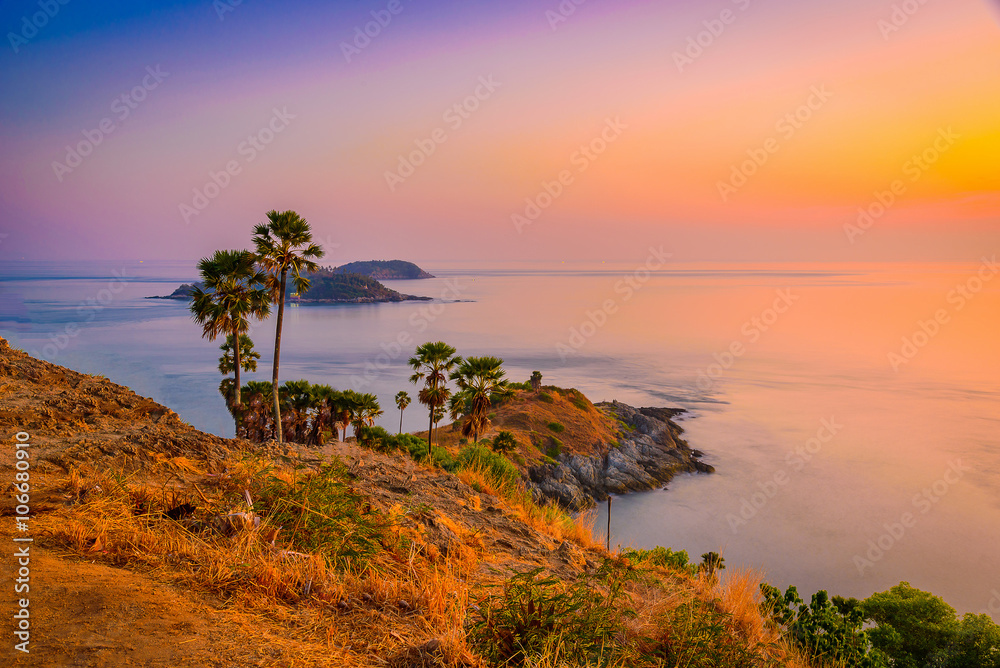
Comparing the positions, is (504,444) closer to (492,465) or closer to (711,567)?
(492,465)

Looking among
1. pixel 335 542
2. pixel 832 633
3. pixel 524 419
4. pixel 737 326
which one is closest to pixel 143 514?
pixel 335 542

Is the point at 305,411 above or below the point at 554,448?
above

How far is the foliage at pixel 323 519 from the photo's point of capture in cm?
495

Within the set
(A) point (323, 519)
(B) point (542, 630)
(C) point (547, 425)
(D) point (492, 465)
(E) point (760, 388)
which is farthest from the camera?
(E) point (760, 388)

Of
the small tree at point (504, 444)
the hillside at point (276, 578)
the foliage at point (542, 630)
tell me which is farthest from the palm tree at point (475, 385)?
the foliage at point (542, 630)

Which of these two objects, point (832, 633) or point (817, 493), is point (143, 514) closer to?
point (832, 633)

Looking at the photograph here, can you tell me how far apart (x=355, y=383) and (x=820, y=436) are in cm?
6257

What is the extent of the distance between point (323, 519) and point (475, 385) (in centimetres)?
2536

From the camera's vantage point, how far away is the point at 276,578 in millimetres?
4117

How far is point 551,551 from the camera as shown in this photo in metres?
7.38

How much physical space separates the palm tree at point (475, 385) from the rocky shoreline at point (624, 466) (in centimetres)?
851

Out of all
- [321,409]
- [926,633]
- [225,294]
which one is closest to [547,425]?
[321,409]

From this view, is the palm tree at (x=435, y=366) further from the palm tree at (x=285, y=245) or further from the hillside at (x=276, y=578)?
the hillside at (x=276, y=578)

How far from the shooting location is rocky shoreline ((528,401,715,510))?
41062 millimetres
